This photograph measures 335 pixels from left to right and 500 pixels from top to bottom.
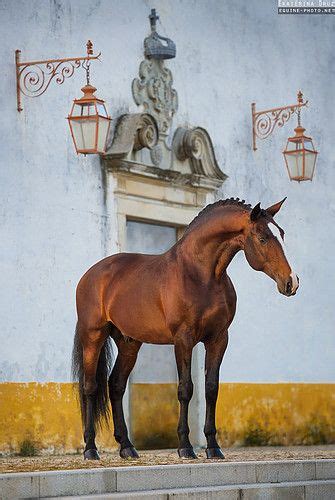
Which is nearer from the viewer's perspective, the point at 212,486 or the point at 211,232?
the point at 212,486

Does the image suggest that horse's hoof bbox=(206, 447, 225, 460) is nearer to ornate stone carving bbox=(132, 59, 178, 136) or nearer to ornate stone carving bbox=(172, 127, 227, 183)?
ornate stone carving bbox=(132, 59, 178, 136)

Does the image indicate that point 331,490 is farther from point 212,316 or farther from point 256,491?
point 212,316

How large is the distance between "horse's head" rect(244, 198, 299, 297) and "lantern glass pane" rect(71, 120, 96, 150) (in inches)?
141

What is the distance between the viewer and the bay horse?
1055cm

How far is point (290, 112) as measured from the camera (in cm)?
1762

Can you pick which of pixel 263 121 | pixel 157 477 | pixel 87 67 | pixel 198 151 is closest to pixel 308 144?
pixel 263 121

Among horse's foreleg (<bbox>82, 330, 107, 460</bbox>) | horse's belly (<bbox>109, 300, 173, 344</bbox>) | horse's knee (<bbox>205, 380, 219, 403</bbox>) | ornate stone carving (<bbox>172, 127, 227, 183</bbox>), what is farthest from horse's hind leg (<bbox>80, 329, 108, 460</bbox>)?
ornate stone carving (<bbox>172, 127, 227, 183</bbox>)

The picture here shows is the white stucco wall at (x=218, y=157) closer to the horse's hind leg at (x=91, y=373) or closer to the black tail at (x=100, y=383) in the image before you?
the black tail at (x=100, y=383)

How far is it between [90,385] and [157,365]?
476cm

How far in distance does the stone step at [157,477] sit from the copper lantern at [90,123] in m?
4.57

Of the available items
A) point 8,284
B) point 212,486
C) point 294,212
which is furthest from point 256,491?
point 294,212

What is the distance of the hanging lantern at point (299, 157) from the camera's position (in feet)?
55.8

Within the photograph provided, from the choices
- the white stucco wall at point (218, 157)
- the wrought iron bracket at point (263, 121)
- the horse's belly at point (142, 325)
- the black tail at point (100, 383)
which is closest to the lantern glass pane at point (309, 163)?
the wrought iron bracket at point (263, 121)

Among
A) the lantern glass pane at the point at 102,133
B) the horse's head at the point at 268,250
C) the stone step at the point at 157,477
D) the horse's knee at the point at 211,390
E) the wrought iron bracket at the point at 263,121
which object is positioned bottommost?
the stone step at the point at 157,477
